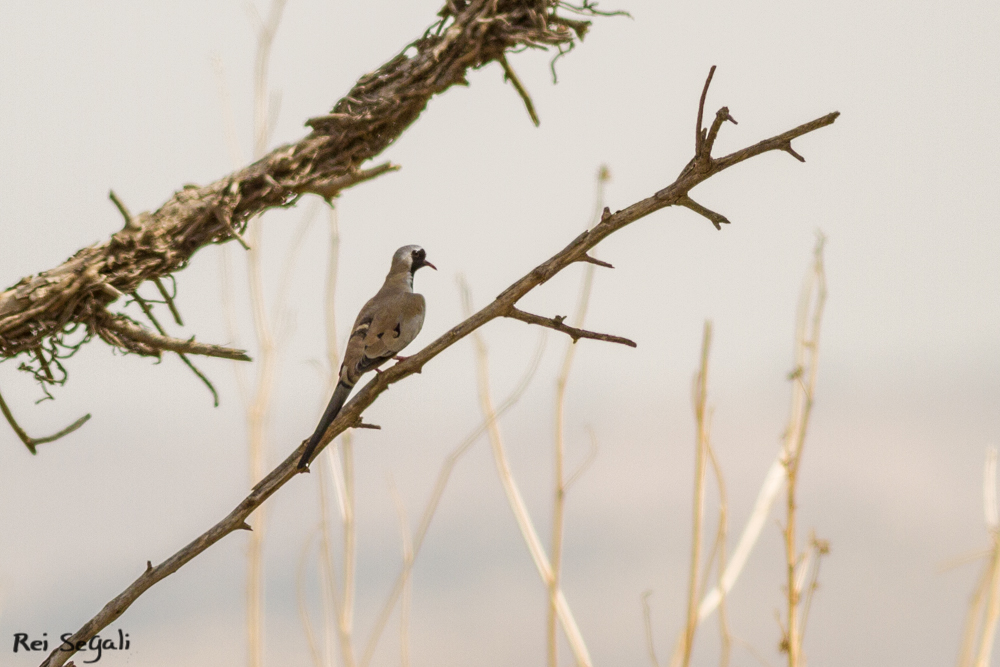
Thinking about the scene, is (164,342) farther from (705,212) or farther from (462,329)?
(705,212)

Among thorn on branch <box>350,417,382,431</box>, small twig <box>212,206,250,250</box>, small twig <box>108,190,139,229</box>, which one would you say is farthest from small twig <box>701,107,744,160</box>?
small twig <box>108,190,139,229</box>

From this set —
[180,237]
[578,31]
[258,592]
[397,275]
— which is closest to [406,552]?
[258,592]

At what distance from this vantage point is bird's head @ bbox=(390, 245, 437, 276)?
1.76 meters

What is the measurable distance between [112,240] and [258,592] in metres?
0.69

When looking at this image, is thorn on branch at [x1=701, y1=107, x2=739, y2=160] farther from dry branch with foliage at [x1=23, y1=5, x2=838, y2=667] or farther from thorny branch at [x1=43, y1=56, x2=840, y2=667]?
dry branch with foliage at [x1=23, y1=5, x2=838, y2=667]

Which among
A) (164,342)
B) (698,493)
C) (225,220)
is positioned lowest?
(698,493)

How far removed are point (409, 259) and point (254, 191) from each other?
1.26 feet

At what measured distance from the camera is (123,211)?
143 centimetres

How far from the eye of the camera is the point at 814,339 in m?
1.45

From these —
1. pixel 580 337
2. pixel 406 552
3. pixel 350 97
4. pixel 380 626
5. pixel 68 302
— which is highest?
pixel 350 97

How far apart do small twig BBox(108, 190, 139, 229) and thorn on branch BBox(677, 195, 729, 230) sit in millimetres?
901

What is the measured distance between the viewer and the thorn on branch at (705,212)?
3.51 ft

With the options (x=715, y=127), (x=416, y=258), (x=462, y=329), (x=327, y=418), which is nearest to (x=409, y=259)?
(x=416, y=258)

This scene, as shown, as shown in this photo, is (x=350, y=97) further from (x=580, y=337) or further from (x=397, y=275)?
(x=580, y=337)
